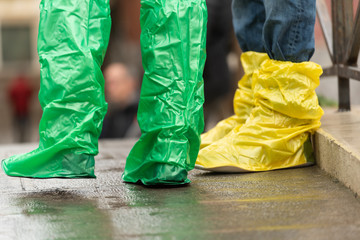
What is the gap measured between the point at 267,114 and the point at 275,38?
304mm

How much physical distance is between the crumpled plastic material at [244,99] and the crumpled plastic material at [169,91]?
622 mm

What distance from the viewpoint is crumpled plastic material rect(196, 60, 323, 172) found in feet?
8.47

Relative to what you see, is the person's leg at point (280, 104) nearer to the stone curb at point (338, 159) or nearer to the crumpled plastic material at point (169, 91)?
the stone curb at point (338, 159)

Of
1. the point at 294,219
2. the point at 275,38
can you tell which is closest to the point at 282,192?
the point at 294,219

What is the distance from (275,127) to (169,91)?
579mm

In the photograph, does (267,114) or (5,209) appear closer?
(5,209)

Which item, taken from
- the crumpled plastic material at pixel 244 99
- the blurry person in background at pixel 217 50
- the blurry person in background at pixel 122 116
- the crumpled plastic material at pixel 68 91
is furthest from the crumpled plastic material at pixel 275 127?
the blurry person in background at pixel 122 116

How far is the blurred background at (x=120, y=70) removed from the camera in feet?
18.6

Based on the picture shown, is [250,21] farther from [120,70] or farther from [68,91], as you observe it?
[120,70]

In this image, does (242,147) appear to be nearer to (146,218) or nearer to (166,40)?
(166,40)

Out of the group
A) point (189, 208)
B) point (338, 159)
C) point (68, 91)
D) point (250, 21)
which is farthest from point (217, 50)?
point (189, 208)

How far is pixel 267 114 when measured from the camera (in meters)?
2.68

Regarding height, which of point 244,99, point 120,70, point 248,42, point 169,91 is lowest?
point 120,70

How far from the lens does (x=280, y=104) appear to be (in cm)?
A: 262
